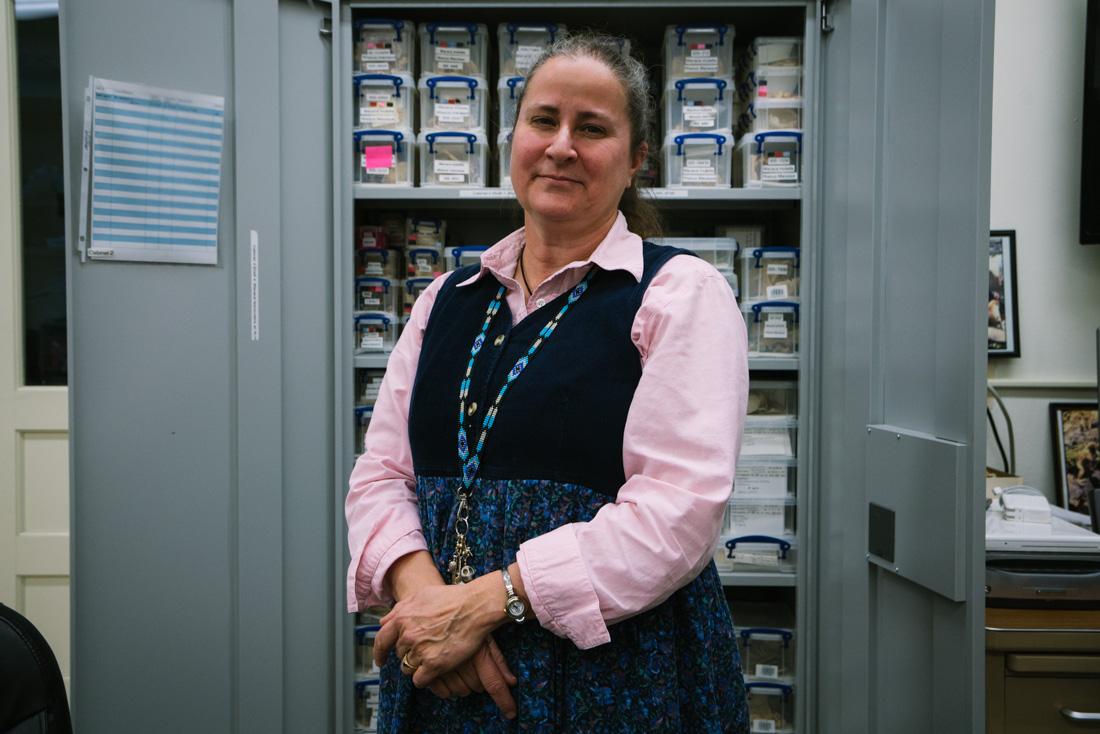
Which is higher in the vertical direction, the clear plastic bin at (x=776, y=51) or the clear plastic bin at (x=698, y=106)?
the clear plastic bin at (x=776, y=51)

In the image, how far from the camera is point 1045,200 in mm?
2082

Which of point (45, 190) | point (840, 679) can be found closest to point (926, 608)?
point (840, 679)

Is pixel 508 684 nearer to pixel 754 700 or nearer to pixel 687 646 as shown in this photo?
pixel 687 646

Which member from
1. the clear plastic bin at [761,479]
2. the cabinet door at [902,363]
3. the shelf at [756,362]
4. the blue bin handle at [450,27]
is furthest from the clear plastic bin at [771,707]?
the blue bin handle at [450,27]

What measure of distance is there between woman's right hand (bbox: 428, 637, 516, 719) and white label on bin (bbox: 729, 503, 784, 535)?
1.16 meters

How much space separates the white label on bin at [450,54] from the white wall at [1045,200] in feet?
5.14

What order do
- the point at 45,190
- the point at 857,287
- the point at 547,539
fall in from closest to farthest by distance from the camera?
the point at 547,539
the point at 857,287
the point at 45,190

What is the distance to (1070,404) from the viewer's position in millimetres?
2082

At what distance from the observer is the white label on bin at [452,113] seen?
1.85 meters

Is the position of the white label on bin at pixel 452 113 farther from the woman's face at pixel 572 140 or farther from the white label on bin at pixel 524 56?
the woman's face at pixel 572 140

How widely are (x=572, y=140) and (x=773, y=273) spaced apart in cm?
110

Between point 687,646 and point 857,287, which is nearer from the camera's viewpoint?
point 687,646

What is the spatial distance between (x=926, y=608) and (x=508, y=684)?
837mm

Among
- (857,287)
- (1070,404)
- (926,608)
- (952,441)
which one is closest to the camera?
(952,441)
